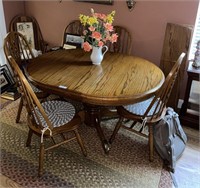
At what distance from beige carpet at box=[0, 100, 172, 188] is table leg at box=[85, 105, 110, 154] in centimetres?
8

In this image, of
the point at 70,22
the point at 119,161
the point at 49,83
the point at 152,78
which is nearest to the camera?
the point at 49,83

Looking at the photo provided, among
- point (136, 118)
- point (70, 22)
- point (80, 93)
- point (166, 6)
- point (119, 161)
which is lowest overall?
point (119, 161)

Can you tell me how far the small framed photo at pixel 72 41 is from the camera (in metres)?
3.10

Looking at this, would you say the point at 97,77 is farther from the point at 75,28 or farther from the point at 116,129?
the point at 75,28

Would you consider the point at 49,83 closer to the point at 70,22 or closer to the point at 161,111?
the point at 161,111

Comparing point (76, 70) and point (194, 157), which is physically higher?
point (76, 70)

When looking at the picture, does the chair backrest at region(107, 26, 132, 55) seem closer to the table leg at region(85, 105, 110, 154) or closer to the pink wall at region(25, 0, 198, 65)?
the pink wall at region(25, 0, 198, 65)

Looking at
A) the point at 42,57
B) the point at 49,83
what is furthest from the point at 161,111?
the point at 42,57

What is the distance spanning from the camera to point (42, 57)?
229cm

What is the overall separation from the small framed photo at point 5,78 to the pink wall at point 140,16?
918mm

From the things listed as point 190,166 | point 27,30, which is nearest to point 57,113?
point 190,166

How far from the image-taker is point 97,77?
1.88 metres

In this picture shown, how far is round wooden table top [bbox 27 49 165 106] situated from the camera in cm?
164

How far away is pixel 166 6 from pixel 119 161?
5.79 ft
